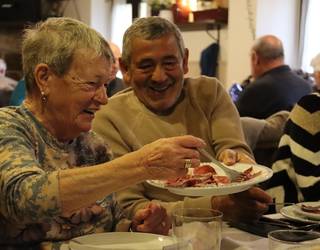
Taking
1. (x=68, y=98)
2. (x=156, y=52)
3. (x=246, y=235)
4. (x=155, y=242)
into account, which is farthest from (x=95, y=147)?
(x=156, y=52)

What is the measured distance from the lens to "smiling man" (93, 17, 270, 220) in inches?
68.8

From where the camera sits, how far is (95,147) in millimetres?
1357

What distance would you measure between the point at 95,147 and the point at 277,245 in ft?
1.76

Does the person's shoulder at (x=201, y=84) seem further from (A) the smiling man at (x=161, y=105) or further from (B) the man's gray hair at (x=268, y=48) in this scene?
(B) the man's gray hair at (x=268, y=48)

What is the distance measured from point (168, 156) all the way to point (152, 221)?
0.31 m

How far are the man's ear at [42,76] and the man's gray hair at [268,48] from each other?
3498 millimetres

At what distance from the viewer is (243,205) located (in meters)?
1.44

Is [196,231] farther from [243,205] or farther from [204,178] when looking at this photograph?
[243,205]

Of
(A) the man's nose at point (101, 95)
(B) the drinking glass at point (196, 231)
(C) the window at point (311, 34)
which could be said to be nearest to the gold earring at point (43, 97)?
(A) the man's nose at point (101, 95)

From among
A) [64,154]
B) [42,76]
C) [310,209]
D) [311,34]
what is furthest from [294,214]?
[311,34]

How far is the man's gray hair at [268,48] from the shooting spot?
450 cm

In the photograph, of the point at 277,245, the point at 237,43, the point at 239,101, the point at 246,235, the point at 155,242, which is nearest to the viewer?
the point at 277,245

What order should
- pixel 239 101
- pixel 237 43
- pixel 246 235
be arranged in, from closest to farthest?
pixel 246 235 < pixel 239 101 < pixel 237 43

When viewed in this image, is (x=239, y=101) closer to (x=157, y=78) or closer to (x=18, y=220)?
(x=157, y=78)
